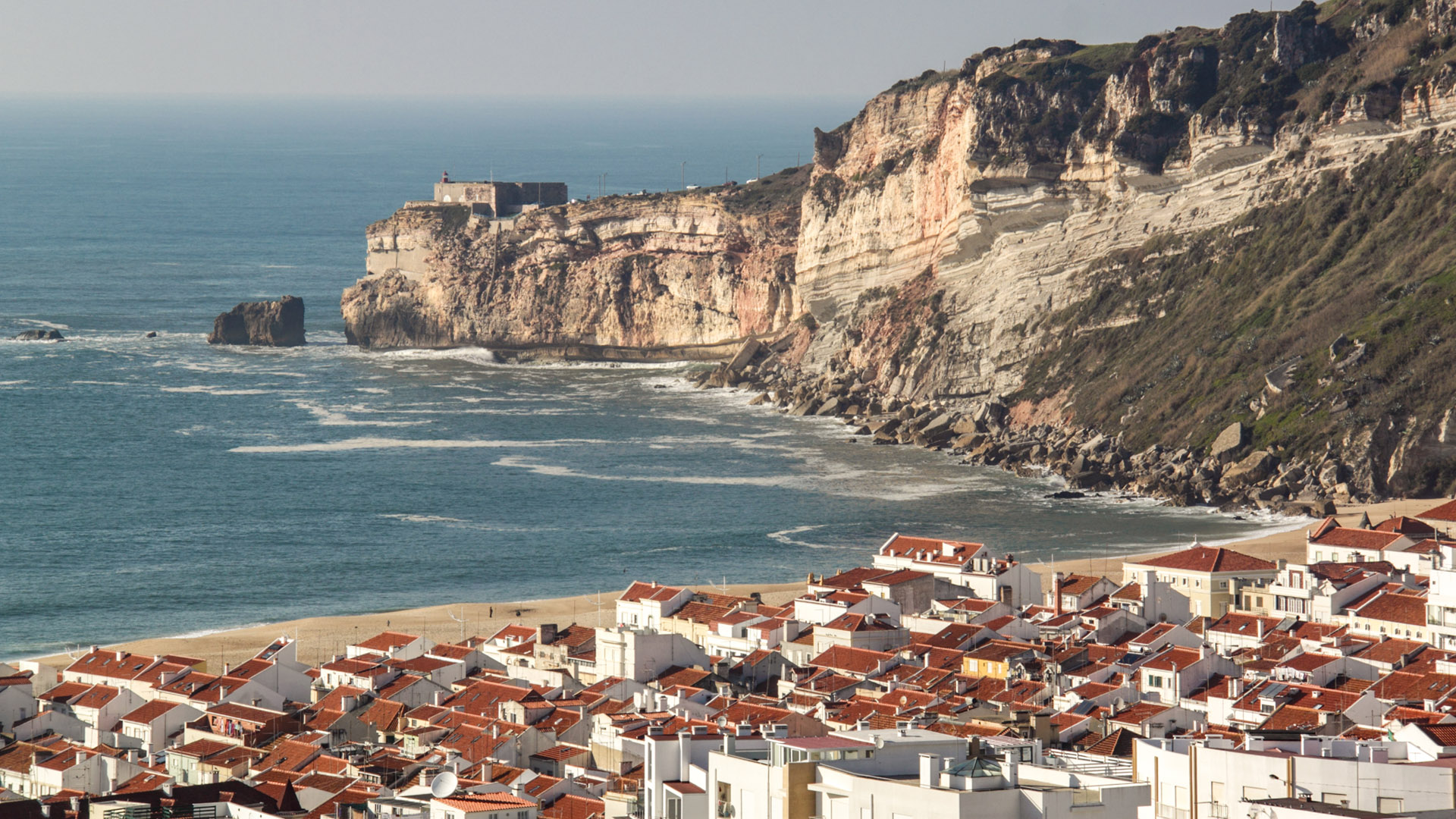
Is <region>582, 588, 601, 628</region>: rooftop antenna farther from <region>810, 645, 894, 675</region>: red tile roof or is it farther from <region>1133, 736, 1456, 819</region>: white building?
<region>1133, 736, 1456, 819</region>: white building

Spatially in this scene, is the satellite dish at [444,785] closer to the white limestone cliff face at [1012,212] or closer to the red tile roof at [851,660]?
the red tile roof at [851,660]

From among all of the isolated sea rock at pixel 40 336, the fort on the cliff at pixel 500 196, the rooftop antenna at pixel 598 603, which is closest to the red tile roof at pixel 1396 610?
the rooftop antenna at pixel 598 603

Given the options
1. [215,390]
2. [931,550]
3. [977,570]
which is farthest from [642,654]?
[215,390]

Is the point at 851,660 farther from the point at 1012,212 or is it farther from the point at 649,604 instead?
the point at 1012,212

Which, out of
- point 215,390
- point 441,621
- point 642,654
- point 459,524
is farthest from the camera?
point 215,390

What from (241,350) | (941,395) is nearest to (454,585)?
(941,395)

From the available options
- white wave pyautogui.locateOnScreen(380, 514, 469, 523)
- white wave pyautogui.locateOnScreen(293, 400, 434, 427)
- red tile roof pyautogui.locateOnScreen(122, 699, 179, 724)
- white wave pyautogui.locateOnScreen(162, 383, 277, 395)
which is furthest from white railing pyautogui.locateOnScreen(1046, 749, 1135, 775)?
white wave pyautogui.locateOnScreen(162, 383, 277, 395)
